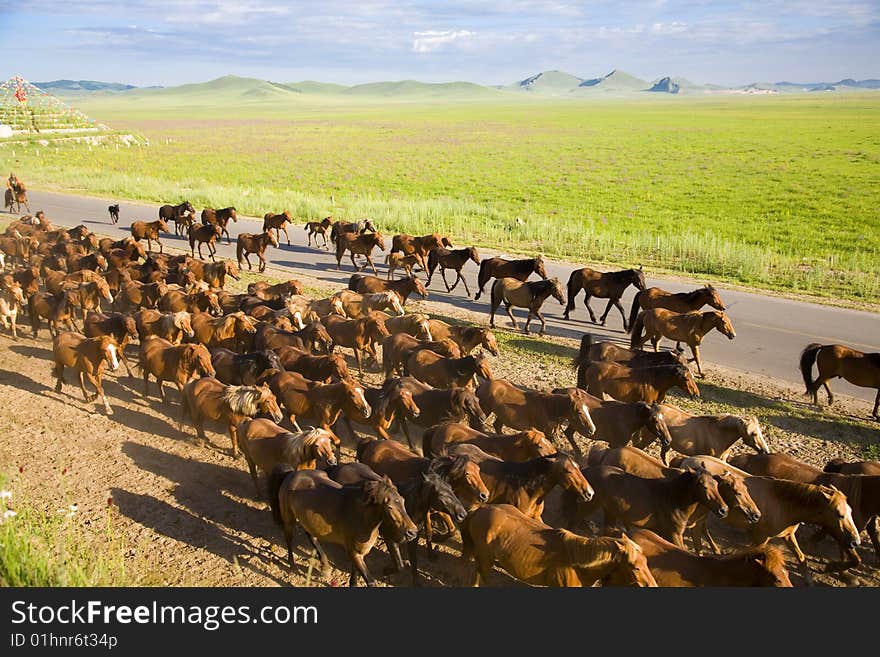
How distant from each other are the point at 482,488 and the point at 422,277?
579 inches

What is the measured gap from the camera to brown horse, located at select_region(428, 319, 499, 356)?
38.6 ft

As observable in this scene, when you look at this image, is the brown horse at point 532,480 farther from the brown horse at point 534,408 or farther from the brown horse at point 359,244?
the brown horse at point 359,244

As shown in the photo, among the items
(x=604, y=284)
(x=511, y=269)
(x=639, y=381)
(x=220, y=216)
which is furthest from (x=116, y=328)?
(x=220, y=216)

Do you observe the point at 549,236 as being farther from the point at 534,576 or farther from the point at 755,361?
the point at 534,576

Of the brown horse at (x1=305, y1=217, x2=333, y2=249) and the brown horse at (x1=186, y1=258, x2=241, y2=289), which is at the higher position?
the brown horse at (x1=305, y1=217, x2=333, y2=249)

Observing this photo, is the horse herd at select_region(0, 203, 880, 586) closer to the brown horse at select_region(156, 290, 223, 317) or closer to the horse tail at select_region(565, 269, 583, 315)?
the brown horse at select_region(156, 290, 223, 317)

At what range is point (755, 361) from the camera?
13.5 meters

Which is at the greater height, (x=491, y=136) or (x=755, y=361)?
(x=491, y=136)

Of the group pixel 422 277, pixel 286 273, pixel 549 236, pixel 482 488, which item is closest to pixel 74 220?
pixel 286 273

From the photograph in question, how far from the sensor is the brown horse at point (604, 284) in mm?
15445

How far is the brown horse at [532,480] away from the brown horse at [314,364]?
11.6 feet

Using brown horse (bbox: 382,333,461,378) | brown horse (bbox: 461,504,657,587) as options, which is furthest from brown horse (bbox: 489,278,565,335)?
brown horse (bbox: 461,504,657,587)

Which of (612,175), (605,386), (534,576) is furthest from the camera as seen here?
(612,175)

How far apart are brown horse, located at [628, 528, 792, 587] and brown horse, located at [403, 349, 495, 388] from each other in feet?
14.3
